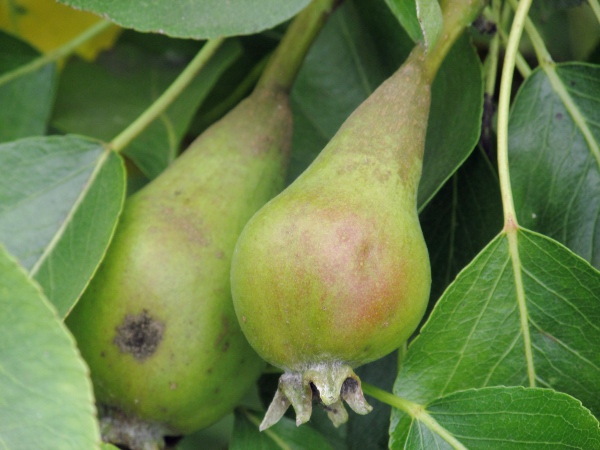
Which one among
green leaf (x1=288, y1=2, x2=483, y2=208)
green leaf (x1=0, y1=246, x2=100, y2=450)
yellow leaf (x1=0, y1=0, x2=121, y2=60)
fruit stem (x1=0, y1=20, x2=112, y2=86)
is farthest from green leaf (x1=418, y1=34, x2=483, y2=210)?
yellow leaf (x1=0, y1=0, x2=121, y2=60)

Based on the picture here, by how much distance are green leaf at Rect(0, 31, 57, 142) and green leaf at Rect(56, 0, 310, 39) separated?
0.33 m

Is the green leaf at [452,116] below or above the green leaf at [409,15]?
below

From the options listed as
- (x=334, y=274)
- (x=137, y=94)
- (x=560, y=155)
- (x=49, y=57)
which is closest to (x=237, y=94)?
(x=137, y=94)

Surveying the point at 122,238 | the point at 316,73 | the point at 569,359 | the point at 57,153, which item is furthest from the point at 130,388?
the point at 316,73

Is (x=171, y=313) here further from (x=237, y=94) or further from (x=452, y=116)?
(x=237, y=94)

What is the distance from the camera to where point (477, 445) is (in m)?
0.64

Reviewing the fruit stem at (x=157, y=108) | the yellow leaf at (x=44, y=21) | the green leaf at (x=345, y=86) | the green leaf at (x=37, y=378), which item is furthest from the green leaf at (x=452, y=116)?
the yellow leaf at (x=44, y=21)

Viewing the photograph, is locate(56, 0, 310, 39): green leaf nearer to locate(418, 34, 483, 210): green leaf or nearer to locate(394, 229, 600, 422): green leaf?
locate(418, 34, 483, 210): green leaf

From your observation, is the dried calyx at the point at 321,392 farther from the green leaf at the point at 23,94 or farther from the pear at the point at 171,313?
the green leaf at the point at 23,94

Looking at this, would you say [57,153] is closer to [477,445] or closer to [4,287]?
[4,287]

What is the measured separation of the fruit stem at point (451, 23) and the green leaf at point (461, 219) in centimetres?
12

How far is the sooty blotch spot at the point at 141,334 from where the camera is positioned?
0.65 metres

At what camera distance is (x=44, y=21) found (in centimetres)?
123

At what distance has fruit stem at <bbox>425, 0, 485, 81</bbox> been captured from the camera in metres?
0.71
